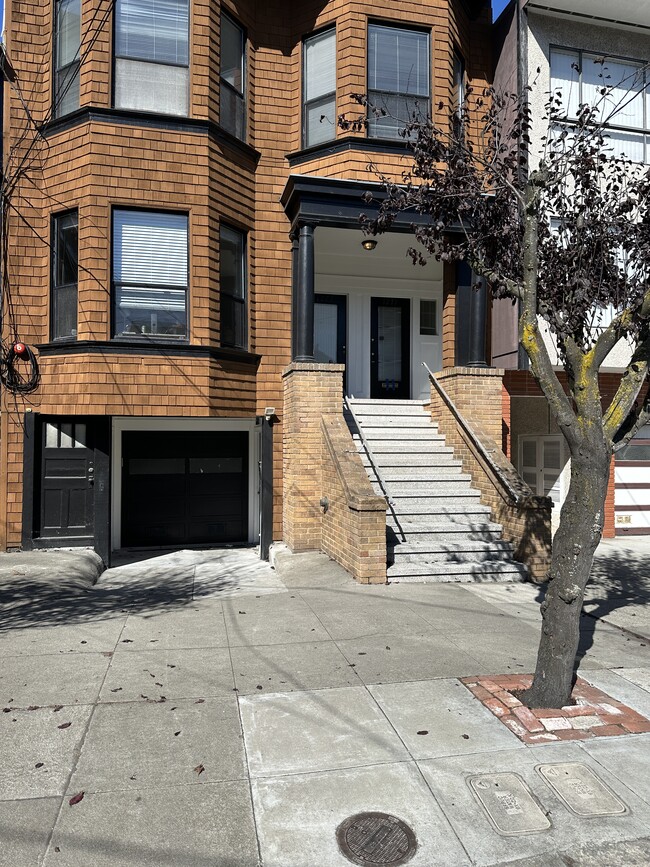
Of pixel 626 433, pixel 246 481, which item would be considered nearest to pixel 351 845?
pixel 626 433

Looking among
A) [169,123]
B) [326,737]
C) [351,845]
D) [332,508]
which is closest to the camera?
[351,845]

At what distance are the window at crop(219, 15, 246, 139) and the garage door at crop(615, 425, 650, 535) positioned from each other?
10.1 meters

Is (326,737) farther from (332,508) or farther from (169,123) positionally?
(169,123)

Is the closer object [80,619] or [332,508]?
[80,619]

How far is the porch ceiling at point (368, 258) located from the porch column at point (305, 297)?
0.85 meters

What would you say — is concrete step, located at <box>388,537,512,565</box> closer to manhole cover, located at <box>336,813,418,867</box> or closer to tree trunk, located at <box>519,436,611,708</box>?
tree trunk, located at <box>519,436,611,708</box>

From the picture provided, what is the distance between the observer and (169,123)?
32.9ft

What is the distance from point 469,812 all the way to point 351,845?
658mm

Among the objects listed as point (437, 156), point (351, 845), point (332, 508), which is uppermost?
point (437, 156)

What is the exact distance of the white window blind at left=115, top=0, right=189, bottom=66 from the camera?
9.90 meters

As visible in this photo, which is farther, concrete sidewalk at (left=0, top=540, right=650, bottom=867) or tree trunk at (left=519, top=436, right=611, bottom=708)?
tree trunk at (left=519, top=436, right=611, bottom=708)

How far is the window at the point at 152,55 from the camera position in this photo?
32.5ft

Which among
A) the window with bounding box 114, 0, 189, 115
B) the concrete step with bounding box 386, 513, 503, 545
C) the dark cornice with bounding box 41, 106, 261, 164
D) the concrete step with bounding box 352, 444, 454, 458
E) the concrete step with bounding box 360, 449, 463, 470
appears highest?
the window with bounding box 114, 0, 189, 115

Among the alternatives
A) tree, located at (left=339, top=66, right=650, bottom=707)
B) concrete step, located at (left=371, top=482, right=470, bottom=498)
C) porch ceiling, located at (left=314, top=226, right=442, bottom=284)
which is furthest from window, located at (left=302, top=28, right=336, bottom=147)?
concrete step, located at (left=371, top=482, right=470, bottom=498)
